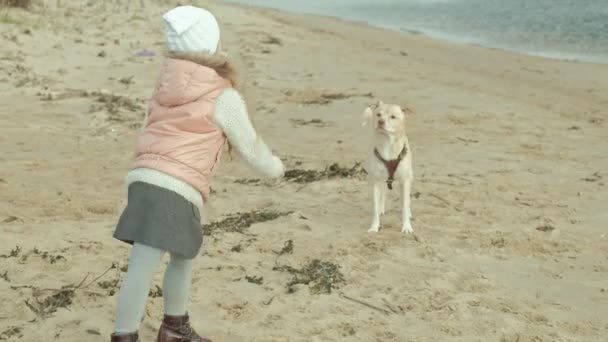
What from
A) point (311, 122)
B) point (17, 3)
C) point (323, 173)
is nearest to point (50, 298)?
point (323, 173)

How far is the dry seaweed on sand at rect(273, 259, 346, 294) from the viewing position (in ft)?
15.7

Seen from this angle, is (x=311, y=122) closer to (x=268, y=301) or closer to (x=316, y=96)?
(x=316, y=96)

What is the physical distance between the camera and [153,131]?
354 cm

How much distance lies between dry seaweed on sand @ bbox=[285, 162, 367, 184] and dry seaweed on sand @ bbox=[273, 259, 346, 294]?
205cm

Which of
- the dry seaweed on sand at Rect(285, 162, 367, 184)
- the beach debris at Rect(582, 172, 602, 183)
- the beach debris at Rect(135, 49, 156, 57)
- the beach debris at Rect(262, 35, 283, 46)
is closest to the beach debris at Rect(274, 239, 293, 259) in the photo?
the dry seaweed on sand at Rect(285, 162, 367, 184)

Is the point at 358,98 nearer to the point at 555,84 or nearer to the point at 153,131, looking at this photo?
the point at 555,84

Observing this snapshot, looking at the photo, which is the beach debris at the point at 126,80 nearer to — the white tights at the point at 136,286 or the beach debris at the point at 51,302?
the beach debris at the point at 51,302

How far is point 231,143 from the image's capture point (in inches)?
144

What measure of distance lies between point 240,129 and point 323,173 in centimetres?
377

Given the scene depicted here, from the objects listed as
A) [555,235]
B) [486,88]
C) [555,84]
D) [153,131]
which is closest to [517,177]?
[555,235]

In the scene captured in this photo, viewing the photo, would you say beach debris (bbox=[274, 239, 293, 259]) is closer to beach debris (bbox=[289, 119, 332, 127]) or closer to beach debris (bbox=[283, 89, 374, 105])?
beach debris (bbox=[289, 119, 332, 127])

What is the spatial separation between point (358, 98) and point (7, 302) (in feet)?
22.9

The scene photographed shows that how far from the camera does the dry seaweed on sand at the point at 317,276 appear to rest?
4.78 metres

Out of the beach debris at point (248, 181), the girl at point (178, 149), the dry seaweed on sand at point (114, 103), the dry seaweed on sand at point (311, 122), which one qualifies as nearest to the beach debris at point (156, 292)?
the girl at point (178, 149)
